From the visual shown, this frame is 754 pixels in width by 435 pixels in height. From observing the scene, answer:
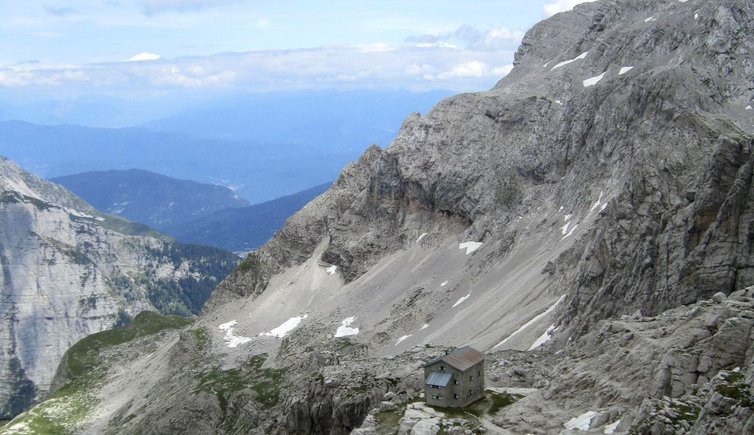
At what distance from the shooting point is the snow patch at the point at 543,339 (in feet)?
264

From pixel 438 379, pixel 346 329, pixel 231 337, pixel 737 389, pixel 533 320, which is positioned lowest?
pixel 346 329

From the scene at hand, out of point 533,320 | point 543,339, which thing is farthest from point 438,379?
point 533,320

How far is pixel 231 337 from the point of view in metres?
154

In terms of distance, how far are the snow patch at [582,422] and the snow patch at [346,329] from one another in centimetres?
8206

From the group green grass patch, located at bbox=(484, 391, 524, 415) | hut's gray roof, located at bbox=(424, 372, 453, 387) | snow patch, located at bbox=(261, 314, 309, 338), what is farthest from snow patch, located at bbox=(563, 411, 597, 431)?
snow patch, located at bbox=(261, 314, 309, 338)

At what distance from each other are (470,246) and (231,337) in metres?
46.9

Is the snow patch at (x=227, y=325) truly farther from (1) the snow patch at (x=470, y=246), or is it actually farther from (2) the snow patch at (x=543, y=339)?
(2) the snow patch at (x=543, y=339)

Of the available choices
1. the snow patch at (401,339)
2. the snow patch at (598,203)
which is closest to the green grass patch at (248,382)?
the snow patch at (401,339)


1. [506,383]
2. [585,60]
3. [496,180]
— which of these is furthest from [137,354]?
[506,383]

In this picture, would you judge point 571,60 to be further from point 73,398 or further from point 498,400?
point 73,398

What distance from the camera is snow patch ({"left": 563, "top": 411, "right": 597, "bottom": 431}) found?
48250 mm

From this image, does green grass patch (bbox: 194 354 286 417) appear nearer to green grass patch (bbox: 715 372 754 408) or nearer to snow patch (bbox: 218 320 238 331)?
snow patch (bbox: 218 320 238 331)

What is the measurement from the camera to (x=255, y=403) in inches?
4833

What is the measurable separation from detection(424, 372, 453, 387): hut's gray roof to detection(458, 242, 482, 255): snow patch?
7241 cm
